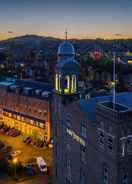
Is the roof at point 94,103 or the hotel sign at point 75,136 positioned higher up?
the roof at point 94,103

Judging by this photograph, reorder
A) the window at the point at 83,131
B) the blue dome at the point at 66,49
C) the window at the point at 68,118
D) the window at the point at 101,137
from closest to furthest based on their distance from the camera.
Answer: the window at the point at 101,137 < the window at the point at 83,131 < the window at the point at 68,118 < the blue dome at the point at 66,49

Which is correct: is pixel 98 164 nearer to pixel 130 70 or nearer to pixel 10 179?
pixel 10 179

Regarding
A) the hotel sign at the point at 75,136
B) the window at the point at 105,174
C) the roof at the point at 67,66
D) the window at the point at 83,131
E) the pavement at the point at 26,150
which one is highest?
the roof at the point at 67,66

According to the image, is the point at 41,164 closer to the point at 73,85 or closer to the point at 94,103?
the point at 73,85

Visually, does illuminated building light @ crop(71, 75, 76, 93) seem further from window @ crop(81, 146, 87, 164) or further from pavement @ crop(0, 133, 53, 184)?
pavement @ crop(0, 133, 53, 184)

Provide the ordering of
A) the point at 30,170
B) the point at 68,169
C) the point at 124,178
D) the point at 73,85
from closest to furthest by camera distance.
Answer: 1. the point at 124,178
2. the point at 68,169
3. the point at 73,85
4. the point at 30,170

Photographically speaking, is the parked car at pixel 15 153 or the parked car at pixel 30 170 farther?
the parked car at pixel 15 153

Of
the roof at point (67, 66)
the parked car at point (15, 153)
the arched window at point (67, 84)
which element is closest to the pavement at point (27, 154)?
the parked car at point (15, 153)

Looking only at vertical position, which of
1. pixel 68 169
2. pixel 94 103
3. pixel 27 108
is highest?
pixel 94 103

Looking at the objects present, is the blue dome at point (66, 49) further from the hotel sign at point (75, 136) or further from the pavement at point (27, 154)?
the pavement at point (27, 154)

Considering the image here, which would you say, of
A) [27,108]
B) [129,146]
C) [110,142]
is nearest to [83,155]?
[110,142]

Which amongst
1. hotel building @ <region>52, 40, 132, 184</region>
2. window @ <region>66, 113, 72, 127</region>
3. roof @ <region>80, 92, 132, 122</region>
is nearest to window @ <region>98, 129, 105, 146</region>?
hotel building @ <region>52, 40, 132, 184</region>
